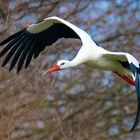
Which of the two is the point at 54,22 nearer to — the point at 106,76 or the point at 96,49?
the point at 96,49

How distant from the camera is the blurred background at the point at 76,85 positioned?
14.8m

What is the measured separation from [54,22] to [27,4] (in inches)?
172

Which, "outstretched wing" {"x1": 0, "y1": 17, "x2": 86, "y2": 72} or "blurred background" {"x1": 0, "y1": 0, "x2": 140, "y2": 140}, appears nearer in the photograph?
"outstretched wing" {"x1": 0, "y1": 17, "x2": 86, "y2": 72}

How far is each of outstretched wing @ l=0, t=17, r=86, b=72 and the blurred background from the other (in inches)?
94.4

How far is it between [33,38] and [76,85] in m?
4.33

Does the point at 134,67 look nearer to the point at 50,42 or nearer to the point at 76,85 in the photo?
the point at 50,42

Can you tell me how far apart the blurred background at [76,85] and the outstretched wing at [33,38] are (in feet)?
7.87

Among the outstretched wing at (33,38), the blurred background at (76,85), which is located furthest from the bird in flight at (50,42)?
the blurred background at (76,85)

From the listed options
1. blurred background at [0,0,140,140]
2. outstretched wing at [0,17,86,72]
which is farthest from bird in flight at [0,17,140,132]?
blurred background at [0,0,140,140]

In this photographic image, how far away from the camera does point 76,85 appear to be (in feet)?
52.6

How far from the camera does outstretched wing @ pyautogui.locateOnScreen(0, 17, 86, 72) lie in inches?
459

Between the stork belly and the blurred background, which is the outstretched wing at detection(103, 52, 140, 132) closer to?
the stork belly

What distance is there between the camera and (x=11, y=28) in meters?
14.3

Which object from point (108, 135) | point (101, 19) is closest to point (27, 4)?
point (101, 19)
